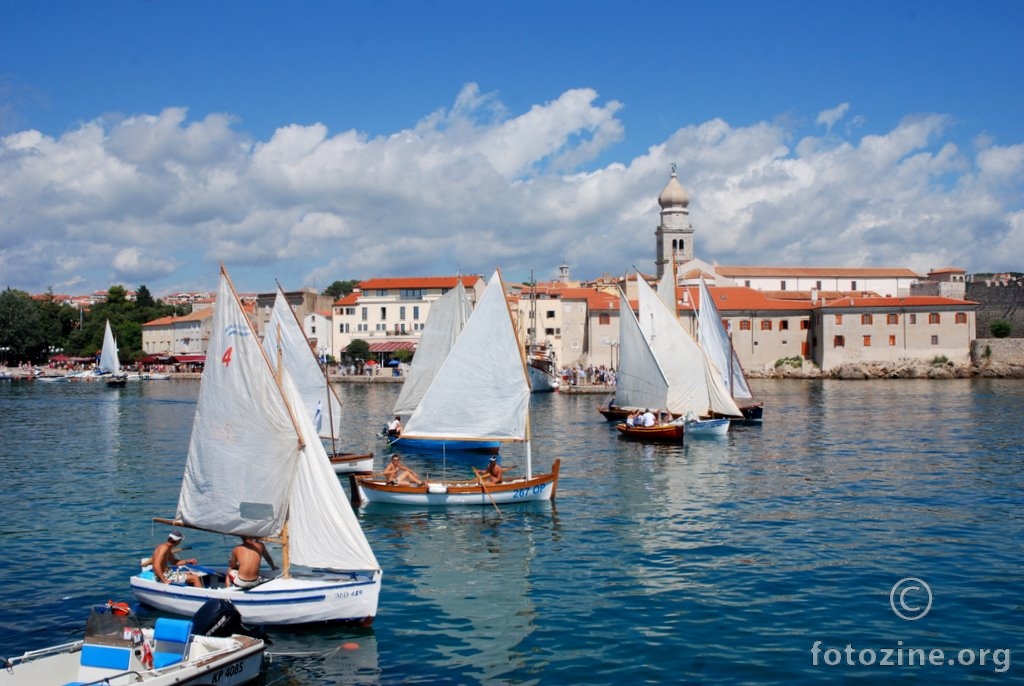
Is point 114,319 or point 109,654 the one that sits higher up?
point 114,319

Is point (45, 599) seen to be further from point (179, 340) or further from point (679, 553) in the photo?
point (179, 340)

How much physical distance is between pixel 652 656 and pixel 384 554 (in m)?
8.40

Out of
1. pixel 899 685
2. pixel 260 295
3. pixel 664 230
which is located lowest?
pixel 899 685

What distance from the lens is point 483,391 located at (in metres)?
28.5

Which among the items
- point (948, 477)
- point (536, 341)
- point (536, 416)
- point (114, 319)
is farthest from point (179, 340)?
point (948, 477)

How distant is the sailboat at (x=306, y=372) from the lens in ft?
108

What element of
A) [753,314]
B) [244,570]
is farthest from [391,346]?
[244,570]

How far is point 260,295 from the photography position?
127125 millimetres

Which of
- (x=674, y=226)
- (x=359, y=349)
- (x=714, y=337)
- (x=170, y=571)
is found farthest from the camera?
(x=674, y=226)

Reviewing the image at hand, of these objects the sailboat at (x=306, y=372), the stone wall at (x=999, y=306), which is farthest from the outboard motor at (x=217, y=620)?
the stone wall at (x=999, y=306)

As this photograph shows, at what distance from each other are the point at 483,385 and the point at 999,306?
104007 millimetres

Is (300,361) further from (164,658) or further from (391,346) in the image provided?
(391,346)

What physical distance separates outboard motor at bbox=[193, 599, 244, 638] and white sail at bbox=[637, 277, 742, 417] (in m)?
A: 33.5

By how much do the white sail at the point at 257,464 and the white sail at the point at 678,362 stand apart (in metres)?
30.6
